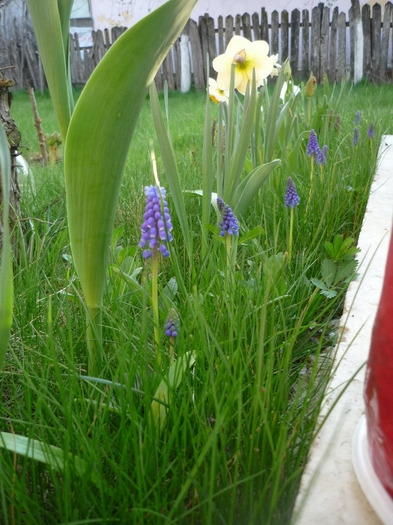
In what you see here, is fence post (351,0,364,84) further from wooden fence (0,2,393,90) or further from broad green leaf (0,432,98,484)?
broad green leaf (0,432,98,484)

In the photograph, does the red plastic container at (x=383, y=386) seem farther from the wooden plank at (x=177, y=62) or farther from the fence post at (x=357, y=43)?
the wooden plank at (x=177, y=62)

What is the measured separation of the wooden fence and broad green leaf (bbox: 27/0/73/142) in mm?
7673

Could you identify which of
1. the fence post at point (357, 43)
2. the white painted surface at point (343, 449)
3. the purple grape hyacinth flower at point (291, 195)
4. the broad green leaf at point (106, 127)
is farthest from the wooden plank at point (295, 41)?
the broad green leaf at point (106, 127)

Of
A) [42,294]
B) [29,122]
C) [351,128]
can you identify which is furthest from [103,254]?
[29,122]

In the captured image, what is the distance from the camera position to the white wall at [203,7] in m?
9.78

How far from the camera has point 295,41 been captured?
866 centimetres

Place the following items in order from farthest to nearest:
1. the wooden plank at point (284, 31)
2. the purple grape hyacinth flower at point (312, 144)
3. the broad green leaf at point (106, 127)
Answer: the wooden plank at point (284, 31), the purple grape hyacinth flower at point (312, 144), the broad green leaf at point (106, 127)

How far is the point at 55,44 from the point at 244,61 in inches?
36.3

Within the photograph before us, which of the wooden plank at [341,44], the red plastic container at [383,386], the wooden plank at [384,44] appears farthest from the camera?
the wooden plank at [341,44]

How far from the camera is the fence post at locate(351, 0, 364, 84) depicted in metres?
8.01

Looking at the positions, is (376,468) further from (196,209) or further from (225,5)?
→ (225,5)

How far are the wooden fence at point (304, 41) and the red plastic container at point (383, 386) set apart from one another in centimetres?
789

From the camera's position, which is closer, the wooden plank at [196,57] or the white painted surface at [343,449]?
the white painted surface at [343,449]

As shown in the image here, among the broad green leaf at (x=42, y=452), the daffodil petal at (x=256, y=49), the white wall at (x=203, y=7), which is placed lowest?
the broad green leaf at (x=42, y=452)
